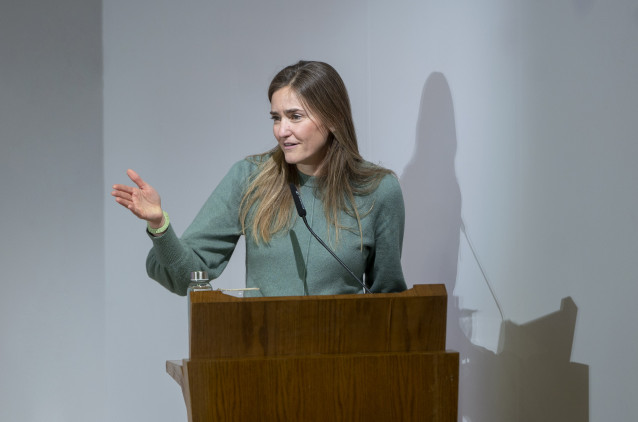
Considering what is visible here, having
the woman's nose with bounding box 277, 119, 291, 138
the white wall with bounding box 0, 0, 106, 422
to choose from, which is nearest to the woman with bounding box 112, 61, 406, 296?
the woman's nose with bounding box 277, 119, 291, 138

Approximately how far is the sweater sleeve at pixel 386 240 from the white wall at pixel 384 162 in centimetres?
30

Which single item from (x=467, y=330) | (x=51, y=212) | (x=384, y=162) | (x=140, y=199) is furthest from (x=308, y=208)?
(x=51, y=212)

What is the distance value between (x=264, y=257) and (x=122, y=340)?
1567mm

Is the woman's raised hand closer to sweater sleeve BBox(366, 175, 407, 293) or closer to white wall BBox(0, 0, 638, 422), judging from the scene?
sweater sleeve BBox(366, 175, 407, 293)

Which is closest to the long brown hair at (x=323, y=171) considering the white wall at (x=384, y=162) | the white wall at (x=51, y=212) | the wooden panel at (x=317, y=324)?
the white wall at (x=384, y=162)

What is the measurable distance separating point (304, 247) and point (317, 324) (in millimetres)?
711

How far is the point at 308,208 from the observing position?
2379 millimetres

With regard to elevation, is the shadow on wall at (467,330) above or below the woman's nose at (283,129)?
below

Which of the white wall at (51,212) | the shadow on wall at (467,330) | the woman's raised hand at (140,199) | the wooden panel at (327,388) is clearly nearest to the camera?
the wooden panel at (327,388)

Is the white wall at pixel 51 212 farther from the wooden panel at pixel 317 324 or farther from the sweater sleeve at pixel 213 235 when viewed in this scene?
the wooden panel at pixel 317 324

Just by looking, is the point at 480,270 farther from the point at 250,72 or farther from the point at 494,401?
the point at 250,72

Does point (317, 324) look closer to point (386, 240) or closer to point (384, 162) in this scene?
point (386, 240)

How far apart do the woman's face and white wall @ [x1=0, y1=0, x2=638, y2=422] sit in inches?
21.5

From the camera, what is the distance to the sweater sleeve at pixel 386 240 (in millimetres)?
2387
